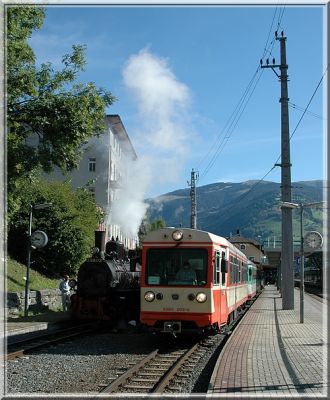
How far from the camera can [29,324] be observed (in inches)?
658

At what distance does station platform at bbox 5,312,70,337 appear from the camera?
15.1 m

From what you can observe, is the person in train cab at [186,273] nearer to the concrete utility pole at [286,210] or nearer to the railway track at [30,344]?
the railway track at [30,344]

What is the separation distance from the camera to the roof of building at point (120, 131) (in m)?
59.1

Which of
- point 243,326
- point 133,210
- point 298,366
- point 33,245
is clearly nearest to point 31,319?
point 33,245

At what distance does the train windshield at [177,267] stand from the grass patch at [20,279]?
12519 mm

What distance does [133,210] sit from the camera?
32875 mm

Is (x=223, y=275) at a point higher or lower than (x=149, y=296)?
higher

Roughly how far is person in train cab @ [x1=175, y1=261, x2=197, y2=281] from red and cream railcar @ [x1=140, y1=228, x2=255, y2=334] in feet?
0.15

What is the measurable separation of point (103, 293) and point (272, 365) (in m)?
9.41

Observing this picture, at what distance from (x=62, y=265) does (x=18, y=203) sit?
53.7 ft

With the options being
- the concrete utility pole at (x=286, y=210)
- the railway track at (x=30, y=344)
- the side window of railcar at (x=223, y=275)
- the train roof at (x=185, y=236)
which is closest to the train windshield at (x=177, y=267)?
the train roof at (x=185, y=236)

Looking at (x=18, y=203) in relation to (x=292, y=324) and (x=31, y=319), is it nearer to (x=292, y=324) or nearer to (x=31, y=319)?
(x=31, y=319)

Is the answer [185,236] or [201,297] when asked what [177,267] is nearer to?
[185,236]

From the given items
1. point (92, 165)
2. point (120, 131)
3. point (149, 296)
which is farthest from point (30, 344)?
point (120, 131)
